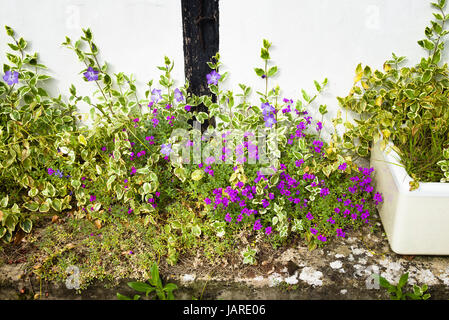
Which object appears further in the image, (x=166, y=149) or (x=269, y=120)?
(x=269, y=120)

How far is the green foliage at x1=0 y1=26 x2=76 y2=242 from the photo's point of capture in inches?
92.4

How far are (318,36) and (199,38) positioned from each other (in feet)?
2.48

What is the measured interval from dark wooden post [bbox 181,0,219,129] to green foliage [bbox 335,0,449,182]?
0.93 m

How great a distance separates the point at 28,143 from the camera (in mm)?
2398

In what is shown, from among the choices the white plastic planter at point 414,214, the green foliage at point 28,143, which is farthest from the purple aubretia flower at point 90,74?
the white plastic planter at point 414,214

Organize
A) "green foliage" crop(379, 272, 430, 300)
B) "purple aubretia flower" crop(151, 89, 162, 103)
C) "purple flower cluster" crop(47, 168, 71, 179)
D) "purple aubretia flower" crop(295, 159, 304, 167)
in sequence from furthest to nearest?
"purple aubretia flower" crop(151, 89, 162, 103) < "purple flower cluster" crop(47, 168, 71, 179) < "purple aubretia flower" crop(295, 159, 304, 167) < "green foliage" crop(379, 272, 430, 300)

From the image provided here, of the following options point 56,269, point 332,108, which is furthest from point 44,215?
point 332,108

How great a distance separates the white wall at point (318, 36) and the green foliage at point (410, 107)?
0.08m

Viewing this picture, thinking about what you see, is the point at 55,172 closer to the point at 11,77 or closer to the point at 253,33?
the point at 11,77

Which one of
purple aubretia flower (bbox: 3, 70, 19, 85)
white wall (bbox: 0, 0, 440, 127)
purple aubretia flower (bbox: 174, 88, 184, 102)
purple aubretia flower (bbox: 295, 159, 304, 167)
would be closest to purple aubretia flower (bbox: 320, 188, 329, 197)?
purple aubretia flower (bbox: 295, 159, 304, 167)

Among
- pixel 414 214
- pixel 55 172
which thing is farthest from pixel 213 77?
pixel 414 214

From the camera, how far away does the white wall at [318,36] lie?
7.69 ft

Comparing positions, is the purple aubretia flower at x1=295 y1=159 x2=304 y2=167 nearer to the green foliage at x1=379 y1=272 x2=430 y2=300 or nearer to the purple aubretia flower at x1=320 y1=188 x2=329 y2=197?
the purple aubretia flower at x1=320 y1=188 x2=329 y2=197

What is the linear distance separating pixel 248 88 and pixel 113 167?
1026 mm
